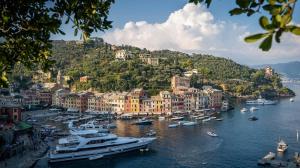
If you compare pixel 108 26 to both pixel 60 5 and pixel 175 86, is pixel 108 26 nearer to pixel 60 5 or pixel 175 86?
pixel 60 5

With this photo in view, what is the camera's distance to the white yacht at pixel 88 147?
22953 mm

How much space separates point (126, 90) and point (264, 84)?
1485 inches

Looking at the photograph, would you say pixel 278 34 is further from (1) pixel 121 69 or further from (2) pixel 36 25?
(1) pixel 121 69

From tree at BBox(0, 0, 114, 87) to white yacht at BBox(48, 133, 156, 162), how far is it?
20118 millimetres

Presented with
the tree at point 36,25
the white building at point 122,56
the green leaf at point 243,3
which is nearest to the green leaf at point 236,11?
the green leaf at point 243,3

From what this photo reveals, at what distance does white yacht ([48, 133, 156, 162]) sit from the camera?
2295 cm

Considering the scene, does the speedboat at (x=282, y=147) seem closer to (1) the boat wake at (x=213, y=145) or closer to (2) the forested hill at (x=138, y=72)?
(1) the boat wake at (x=213, y=145)

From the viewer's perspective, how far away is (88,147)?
23.6 metres

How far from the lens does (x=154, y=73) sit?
62438 millimetres

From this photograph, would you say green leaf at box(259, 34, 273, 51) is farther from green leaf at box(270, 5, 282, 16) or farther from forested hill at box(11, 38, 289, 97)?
forested hill at box(11, 38, 289, 97)

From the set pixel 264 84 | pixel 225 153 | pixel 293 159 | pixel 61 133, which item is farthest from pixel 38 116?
pixel 264 84

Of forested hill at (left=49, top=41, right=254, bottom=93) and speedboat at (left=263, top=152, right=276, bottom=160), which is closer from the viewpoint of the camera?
speedboat at (left=263, top=152, right=276, bottom=160)

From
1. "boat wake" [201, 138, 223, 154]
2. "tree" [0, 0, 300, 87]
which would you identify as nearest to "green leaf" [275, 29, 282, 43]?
"tree" [0, 0, 300, 87]

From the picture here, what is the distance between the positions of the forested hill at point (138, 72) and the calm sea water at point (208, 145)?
16.8 metres
